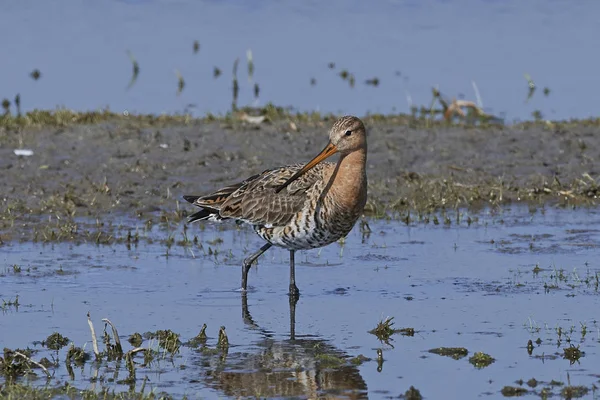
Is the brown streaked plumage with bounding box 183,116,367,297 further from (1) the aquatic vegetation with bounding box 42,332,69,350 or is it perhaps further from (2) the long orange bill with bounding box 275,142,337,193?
(1) the aquatic vegetation with bounding box 42,332,69,350

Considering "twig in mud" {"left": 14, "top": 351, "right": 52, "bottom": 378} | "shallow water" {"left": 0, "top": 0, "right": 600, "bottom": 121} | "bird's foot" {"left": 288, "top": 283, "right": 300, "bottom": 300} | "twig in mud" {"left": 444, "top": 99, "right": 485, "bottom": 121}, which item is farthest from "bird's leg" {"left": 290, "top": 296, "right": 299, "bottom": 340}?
"shallow water" {"left": 0, "top": 0, "right": 600, "bottom": 121}

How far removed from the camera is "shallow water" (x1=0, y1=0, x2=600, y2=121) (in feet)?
65.5

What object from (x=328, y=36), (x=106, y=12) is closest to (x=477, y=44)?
(x=328, y=36)

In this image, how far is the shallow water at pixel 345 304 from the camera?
8.62m

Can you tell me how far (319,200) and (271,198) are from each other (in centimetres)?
55

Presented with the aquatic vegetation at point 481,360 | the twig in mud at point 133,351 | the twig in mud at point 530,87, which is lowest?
the aquatic vegetation at point 481,360

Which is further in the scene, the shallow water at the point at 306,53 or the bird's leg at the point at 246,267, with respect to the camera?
the shallow water at the point at 306,53

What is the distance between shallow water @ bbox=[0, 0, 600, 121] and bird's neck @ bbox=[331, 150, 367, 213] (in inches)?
311

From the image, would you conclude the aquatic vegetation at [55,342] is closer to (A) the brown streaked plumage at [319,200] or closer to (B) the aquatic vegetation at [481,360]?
(A) the brown streaked plumage at [319,200]

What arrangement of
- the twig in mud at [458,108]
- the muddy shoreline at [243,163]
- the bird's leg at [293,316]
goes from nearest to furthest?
the bird's leg at [293,316]
the muddy shoreline at [243,163]
the twig in mud at [458,108]

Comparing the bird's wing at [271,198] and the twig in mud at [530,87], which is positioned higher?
the twig in mud at [530,87]

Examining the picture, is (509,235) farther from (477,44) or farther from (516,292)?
(477,44)

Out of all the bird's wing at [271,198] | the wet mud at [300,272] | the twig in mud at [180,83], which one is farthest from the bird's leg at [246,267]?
the twig in mud at [180,83]

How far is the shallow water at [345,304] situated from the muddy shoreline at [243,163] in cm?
59
